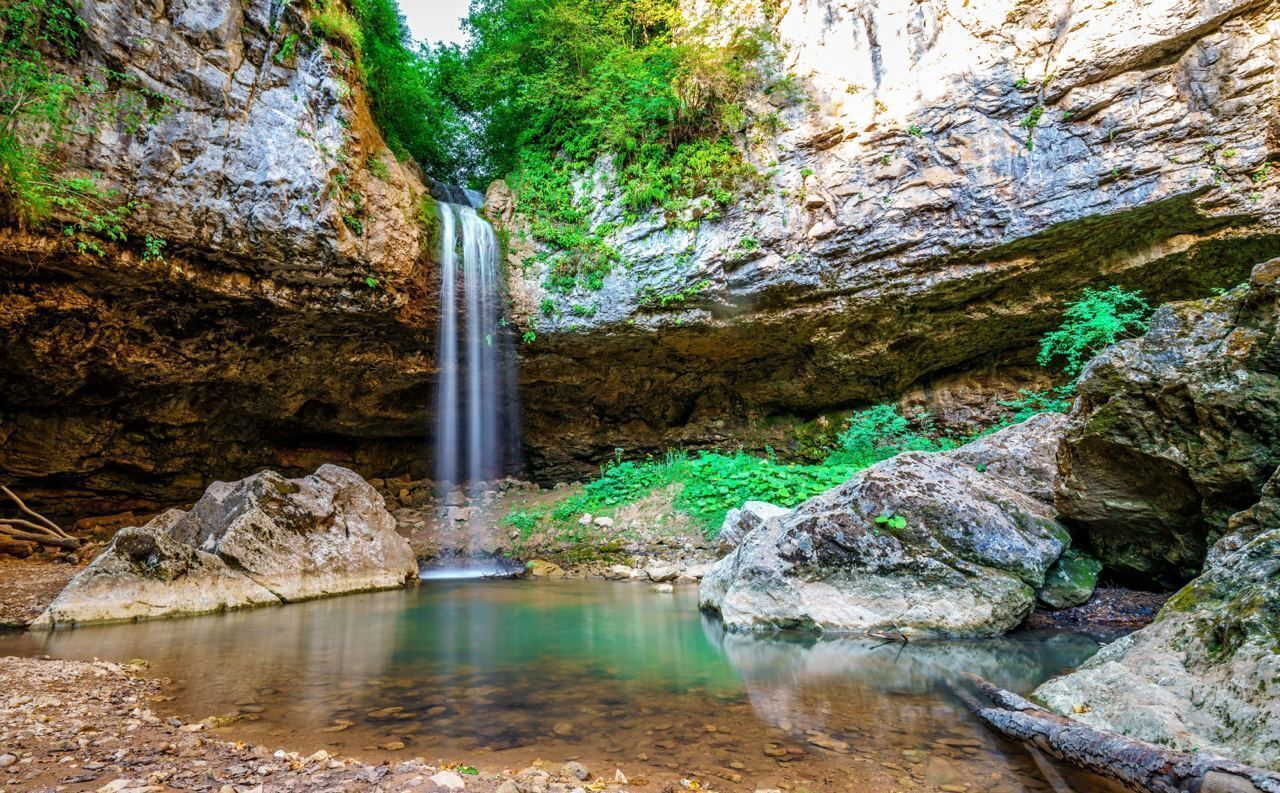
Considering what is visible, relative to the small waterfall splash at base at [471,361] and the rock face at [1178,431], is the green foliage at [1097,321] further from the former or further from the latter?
the small waterfall splash at base at [471,361]

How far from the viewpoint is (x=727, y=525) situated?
7875mm

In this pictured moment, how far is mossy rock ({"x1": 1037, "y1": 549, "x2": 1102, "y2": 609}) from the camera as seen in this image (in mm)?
4719

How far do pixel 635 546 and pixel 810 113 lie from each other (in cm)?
803

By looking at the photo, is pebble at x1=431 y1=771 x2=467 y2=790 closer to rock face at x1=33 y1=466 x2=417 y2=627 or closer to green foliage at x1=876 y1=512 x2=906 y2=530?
green foliage at x1=876 y1=512 x2=906 y2=530

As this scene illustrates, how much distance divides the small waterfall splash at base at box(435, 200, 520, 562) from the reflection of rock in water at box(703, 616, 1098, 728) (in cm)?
767

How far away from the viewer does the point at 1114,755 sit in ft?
6.00

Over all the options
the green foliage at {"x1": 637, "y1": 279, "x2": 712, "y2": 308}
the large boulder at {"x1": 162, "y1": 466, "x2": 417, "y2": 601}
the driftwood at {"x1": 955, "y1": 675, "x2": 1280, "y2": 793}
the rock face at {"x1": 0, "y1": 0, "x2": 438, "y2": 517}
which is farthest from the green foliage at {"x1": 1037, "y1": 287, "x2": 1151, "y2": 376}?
the rock face at {"x1": 0, "y1": 0, "x2": 438, "y2": 517}

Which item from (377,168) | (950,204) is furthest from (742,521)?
(377,168)

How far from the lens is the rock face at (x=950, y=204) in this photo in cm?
769

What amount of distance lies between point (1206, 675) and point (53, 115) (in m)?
10.8

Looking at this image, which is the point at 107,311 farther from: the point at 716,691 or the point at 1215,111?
the point at 1215,111

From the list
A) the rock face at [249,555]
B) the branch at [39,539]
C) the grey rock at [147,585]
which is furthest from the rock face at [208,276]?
the grey rock at [147,585]

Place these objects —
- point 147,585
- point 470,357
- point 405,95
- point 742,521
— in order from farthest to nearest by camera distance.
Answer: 1. point 405,95
2. point 470,357
3. point 742,521
4. point 147,585

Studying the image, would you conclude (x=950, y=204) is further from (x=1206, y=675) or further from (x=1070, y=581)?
(x=1206, y=675)
